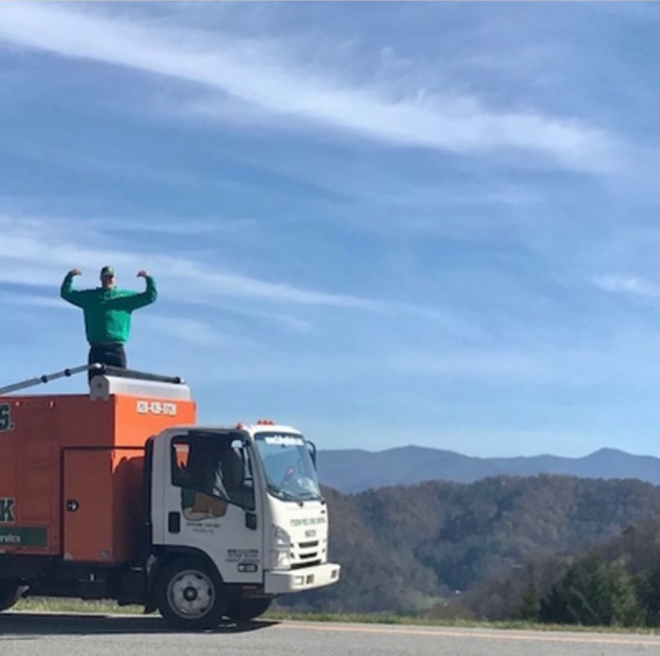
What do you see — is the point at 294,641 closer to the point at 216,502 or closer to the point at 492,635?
the point at 216,502

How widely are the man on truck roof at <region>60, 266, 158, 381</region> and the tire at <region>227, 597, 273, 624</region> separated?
3055 mm

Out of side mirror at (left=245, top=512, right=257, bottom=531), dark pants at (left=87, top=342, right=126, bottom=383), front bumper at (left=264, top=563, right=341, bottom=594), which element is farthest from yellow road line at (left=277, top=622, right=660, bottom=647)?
dark pants at (left=87, top=342, right=126, bottom=383)

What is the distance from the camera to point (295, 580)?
13.2 m

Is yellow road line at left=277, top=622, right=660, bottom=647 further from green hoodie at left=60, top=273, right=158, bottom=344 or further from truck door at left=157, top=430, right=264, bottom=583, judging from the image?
A: green hoodie at left=60, top=273, right=158, bottom=344

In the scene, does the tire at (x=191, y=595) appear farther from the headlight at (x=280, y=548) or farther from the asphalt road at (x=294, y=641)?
the headlight at (x=280, y=548)

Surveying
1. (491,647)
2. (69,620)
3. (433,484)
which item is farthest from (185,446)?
(433,484)

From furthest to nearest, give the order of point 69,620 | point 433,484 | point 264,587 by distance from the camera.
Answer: point 433,484
point 69,620
point 264,587

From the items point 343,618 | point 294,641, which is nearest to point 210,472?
point 294,641

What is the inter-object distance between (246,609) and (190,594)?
3.68 ft

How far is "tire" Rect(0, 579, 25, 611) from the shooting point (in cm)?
1438

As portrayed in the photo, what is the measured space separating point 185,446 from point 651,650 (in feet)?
17.3

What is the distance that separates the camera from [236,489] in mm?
13266

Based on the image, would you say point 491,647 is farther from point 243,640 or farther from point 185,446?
point 185,446

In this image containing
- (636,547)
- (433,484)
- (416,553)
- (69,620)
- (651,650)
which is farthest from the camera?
(433,484)
